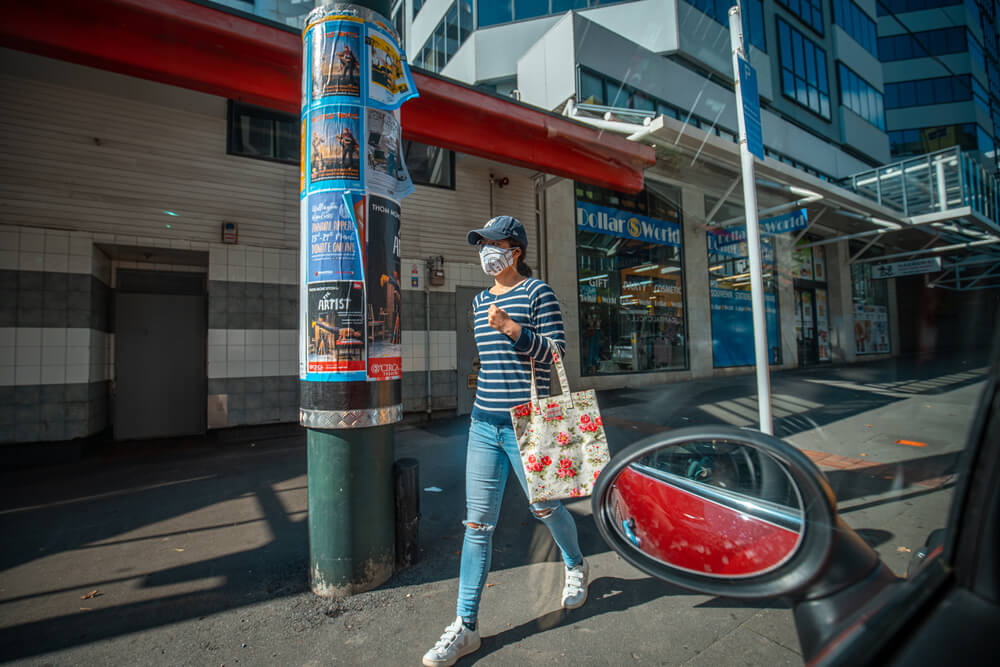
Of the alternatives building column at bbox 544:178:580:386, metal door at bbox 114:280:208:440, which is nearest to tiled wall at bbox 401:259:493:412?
building column at bbox 544:178:580:386

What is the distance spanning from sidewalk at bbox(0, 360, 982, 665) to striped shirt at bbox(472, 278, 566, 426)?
1.23 meters

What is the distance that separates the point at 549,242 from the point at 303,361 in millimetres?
8527

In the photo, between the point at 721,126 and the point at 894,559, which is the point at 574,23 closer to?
the point at 721,126

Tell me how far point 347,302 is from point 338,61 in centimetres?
150

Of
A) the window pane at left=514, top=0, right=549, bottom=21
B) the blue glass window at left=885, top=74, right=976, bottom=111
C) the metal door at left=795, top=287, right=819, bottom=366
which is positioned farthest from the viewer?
the blue glass window at left=885, top=74, right=976, bottom=111

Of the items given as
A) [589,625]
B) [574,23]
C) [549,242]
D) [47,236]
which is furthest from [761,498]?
[574,23]

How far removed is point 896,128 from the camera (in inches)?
1109

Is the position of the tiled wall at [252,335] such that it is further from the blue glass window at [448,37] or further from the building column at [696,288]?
the blue glass window at [448,37]

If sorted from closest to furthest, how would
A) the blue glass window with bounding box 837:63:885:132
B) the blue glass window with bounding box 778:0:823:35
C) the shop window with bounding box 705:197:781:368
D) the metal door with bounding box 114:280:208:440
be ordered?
1. the metal door with bounding box 114:280:208:440
2. the shop window with bounding box 705:197:781:368
3. the blue glass window with bounding box 778:0:823:35
4. the blue glass window with bounding box 837:63:885:132

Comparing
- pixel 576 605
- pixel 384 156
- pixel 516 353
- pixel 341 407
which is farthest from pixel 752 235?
pixel 341 407

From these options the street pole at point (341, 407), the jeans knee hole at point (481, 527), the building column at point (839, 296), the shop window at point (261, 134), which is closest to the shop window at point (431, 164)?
the shop window at point (261, 134)

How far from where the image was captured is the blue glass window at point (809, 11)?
15.3 m

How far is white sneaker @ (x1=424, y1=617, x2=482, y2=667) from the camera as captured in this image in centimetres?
215

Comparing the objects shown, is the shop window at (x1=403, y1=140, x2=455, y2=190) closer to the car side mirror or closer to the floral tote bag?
the floral tote bag
